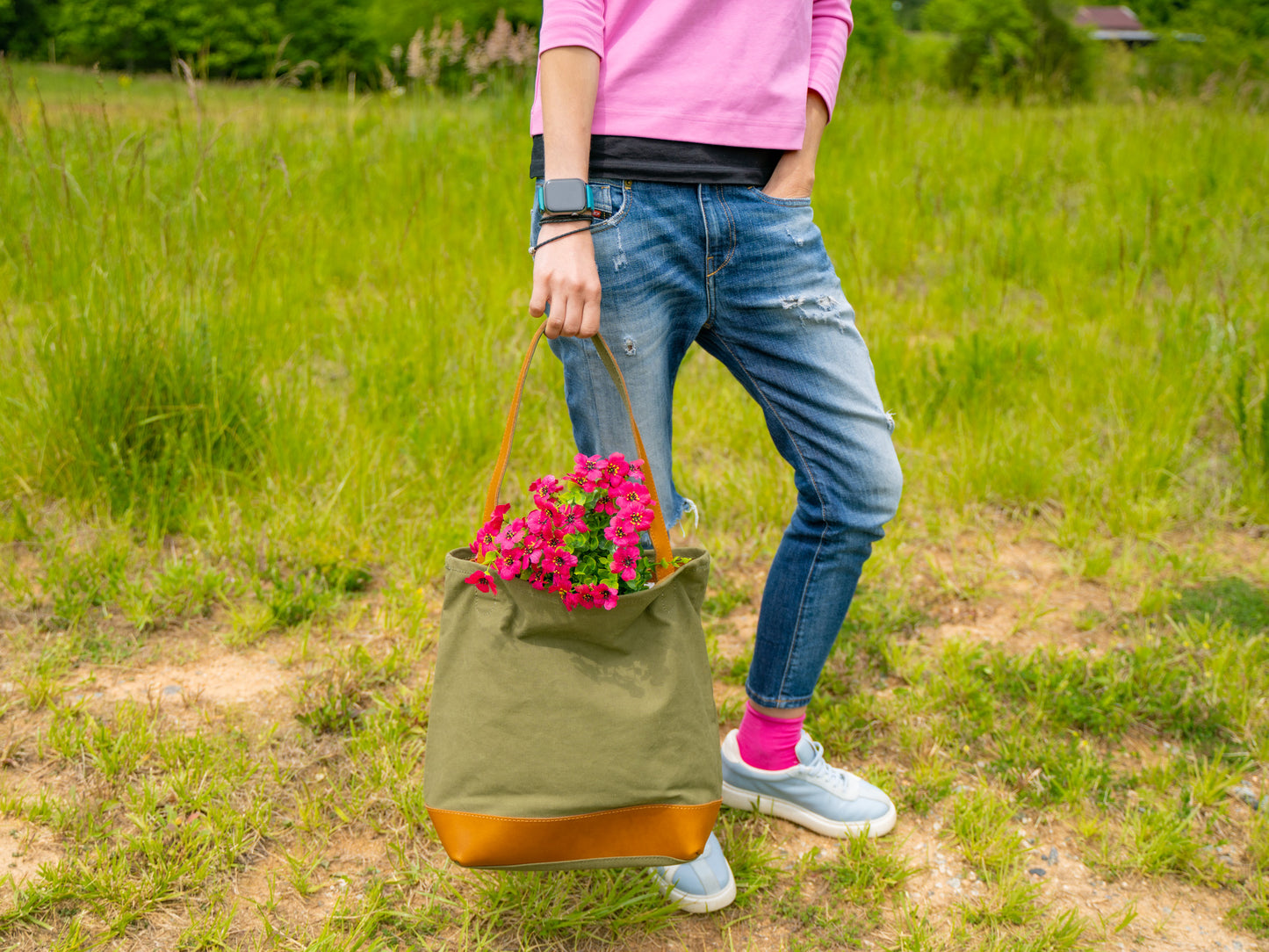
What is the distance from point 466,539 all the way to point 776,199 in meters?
1.61

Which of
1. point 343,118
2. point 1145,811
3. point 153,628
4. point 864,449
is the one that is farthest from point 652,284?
point 343,118

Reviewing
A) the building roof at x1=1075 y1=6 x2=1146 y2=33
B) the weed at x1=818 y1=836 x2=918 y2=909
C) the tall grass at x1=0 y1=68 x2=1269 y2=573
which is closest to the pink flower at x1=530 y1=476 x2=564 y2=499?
the weed at x1=818 y1=836 x2=918 y2=909

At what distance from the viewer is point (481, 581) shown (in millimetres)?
1349

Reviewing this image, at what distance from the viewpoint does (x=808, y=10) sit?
151 cm

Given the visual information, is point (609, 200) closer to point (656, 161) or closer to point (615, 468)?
point (656, 161)

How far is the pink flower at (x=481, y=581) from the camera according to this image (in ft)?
4.41

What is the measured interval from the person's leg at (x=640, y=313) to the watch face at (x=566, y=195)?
5 cm

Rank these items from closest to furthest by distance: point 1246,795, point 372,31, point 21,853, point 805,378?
point 805,378 → point 21,853 → point 1246,795 → point 372,31

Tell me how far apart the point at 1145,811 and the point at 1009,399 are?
186cm

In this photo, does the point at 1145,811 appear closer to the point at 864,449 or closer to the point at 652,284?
the point at 864,449

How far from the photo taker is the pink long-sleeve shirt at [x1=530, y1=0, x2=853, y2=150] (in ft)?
4.42

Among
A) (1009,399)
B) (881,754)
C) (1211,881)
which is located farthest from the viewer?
(1009,399)

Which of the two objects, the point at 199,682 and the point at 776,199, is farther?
the point at 199,682

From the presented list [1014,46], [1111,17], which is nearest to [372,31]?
[1014,46]
